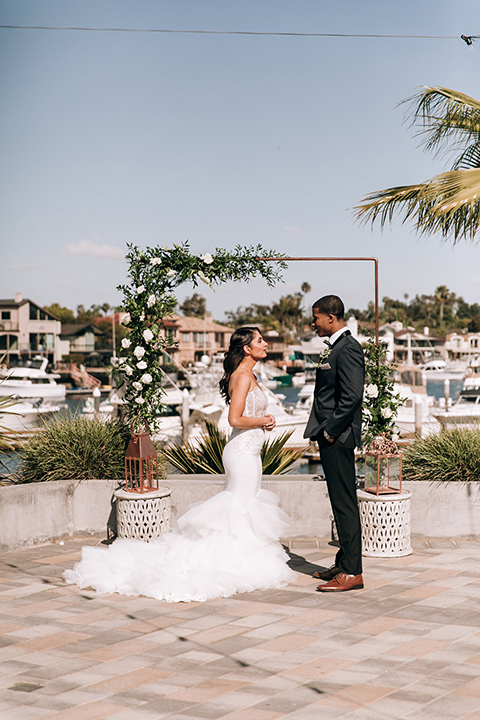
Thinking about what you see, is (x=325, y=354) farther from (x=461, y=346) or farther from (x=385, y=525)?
(x=461, y=346)

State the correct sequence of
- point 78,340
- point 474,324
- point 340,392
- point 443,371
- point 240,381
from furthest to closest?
point 474,324
point 78,340
point 443,371
point 240,381
point 340,392

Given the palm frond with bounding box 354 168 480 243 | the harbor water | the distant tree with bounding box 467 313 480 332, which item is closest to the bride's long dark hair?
the palm frond with bounding box 354 168 480 243

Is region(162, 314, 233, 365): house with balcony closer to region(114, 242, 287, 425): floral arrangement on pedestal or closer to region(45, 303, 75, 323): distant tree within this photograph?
region(45, 303, 75, 323): distant tree

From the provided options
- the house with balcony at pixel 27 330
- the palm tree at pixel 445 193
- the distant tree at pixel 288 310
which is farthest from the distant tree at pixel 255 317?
the palm tree at pixel 445 193

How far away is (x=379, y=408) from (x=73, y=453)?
312 centimetres

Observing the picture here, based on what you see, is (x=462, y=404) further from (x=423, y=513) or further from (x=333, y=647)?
(x=333, y=647)

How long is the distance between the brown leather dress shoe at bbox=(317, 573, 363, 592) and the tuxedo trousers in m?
0.04

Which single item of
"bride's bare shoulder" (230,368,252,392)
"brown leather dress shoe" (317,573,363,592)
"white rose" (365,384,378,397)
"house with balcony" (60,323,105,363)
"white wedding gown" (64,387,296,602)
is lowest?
"brown leather dress shoe" (317,573,363,592)

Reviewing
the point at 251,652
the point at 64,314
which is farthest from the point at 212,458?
the point at 64,314

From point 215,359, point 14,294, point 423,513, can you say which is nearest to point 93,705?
point 423,513

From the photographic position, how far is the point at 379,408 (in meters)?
7.49

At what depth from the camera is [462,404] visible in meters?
41.8

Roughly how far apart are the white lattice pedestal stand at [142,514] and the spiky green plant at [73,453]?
2.62 feet

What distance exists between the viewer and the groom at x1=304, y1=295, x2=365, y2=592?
5863mm
